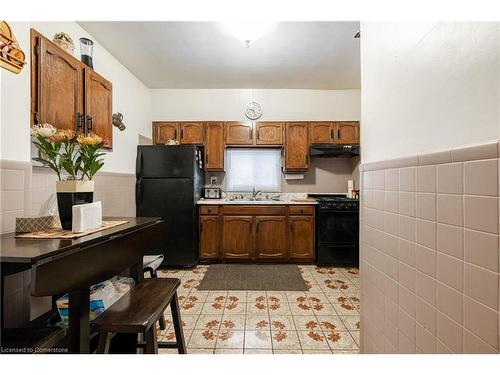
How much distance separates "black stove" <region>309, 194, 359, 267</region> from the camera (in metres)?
3.23

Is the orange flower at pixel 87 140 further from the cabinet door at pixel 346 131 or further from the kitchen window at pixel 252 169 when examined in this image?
the cabinet door at pixel 346 131

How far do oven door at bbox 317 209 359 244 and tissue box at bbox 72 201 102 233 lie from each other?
2718 millimetres

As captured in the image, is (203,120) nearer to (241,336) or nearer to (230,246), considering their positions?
(230,246)

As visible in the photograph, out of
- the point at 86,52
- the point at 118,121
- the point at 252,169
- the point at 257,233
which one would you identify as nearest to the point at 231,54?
the point at 86,52

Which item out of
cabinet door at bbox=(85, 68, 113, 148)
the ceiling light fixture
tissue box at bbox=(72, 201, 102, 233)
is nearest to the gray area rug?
tissue box at bbox=(72, 201, 102, 233)

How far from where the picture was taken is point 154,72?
320 centimetres

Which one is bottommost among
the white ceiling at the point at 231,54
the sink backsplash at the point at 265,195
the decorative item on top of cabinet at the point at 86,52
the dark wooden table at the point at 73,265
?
the dark wooden table at the point at 73,265

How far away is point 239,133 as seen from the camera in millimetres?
3652

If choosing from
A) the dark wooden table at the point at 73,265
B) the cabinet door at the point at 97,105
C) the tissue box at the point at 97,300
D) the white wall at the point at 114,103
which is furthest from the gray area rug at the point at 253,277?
the cabinet door at the point at 97,105

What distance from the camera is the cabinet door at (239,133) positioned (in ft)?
12.0

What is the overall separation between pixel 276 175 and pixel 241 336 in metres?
2.59

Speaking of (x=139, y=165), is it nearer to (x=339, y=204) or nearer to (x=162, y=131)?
(x=162, y=131)

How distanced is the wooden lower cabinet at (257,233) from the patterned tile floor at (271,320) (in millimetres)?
629
